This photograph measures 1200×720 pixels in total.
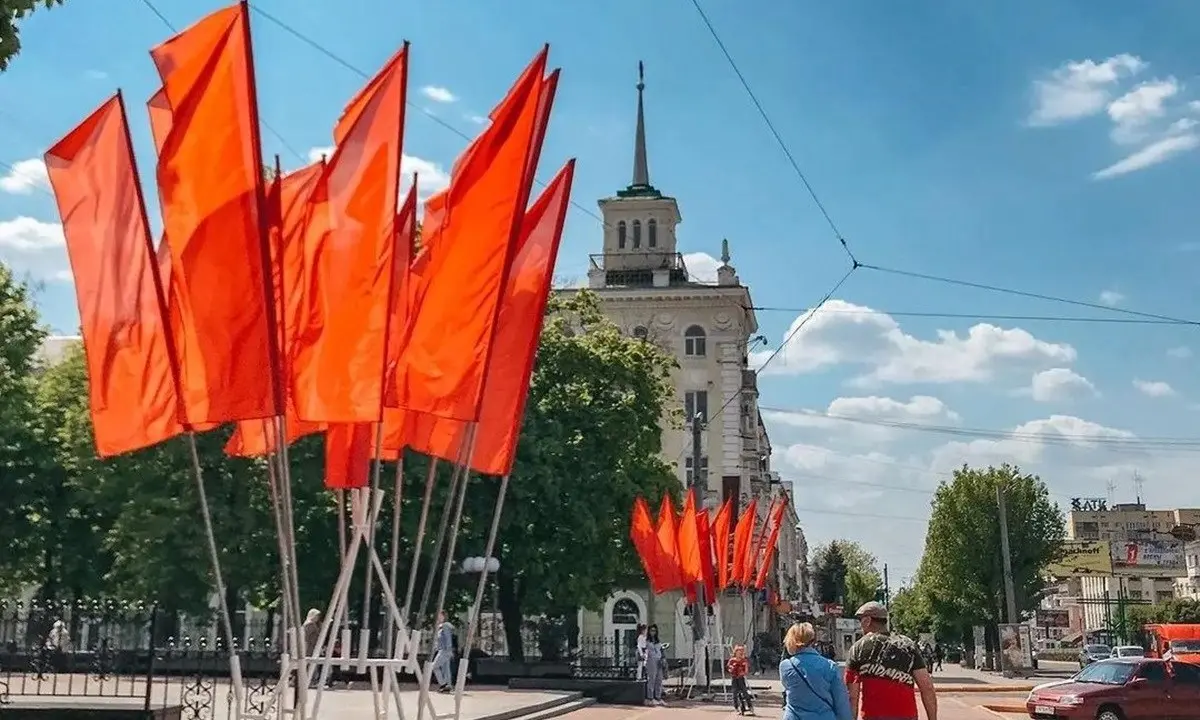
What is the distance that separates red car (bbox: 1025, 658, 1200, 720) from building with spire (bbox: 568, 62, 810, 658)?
28841mm

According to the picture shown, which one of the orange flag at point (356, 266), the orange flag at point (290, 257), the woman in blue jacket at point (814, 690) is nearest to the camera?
the woman in blue jacket at point (814, 690)

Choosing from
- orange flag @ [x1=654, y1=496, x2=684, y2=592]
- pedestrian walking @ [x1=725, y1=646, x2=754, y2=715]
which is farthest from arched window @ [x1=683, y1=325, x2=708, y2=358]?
pedestrian walking @ [x1=725, y1=646, x2=754, y2=715]

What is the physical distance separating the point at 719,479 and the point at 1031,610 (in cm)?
2358

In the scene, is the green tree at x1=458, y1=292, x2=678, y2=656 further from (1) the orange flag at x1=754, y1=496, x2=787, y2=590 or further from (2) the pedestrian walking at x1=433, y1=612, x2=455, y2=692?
(2) the pedestrian walking at x1=433, y1=612, x2=455, y2=692

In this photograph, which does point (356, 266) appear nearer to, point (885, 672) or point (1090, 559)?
point (885, 672)

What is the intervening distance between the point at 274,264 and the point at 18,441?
91.3 feet

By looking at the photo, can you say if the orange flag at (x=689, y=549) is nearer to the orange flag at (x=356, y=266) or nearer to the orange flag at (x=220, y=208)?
the orange flag at (x=356, y=266)

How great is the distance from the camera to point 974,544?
6406cm

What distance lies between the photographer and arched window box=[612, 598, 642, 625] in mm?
52156

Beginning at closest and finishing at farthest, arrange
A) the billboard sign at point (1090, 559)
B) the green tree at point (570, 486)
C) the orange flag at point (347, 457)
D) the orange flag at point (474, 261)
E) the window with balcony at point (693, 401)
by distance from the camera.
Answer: the orange flag at point (474, 261) → the orange flag at point (347, 457) → the green tree at point (570, 486) → the window with balcony at point (693, 401) → the billboard sign at point (1090, 559)

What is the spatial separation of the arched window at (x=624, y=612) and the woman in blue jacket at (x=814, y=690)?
44949 mm

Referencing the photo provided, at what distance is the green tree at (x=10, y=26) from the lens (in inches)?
Result: 348

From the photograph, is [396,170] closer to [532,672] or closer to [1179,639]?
[532,672]

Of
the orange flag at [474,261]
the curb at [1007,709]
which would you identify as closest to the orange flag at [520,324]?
the orange flag at [474,261]
